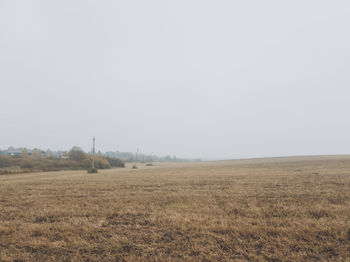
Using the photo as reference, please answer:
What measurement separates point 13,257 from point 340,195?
38.2 feet

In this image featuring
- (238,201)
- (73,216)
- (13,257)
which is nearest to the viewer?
(13,257)

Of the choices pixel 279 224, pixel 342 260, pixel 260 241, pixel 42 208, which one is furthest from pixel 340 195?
pixel 42 208

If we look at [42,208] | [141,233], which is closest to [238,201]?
[141,233]

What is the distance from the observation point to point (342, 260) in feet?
9.71

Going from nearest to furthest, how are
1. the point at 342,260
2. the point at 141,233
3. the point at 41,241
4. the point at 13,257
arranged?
1. the point at 342,260
2. the point at 13,257
3. the point at 41,241
4. the point at 141,233

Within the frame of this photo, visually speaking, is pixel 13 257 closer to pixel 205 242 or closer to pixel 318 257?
pixel 205 242

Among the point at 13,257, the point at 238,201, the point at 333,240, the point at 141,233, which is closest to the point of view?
the point at 13,257

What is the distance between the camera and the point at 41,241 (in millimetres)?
3852

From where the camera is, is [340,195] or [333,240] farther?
[340,195]

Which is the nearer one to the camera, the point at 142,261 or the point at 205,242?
the point at 142,261

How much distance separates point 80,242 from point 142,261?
1.77 meters

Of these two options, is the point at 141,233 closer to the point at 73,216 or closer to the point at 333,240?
the point at 73,216

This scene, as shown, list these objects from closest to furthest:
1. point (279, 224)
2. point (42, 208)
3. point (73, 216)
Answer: point (279, 224) → point (73, 216) → point (42, 208)

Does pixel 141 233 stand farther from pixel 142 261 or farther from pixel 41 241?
pixel 41 241
